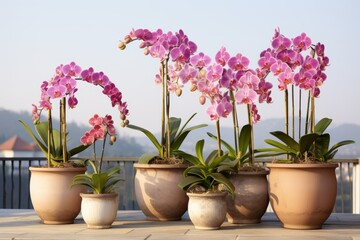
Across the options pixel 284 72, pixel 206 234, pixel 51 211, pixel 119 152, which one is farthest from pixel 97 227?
→ pixel 119 152

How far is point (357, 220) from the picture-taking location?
4.98 meters

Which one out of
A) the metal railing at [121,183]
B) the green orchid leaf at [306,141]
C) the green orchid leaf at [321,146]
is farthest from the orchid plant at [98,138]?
the metal railing at [121,183]

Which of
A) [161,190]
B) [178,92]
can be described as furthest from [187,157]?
[178,92]

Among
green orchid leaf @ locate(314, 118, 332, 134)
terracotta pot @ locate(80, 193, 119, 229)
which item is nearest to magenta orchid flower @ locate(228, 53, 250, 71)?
green orchid leaf @ locate(314, 118, 332, 134)

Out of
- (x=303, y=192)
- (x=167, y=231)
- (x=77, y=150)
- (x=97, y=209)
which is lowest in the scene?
(x=167, y=231)

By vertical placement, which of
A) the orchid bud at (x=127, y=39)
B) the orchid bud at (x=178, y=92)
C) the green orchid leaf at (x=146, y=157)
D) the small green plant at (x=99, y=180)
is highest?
the orchid bud at (x=127, y=39)

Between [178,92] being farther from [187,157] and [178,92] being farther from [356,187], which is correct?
[356,187]

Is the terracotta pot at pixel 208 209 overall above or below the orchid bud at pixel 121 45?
below

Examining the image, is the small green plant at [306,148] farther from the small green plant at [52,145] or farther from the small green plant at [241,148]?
the small green plant at [52,145]

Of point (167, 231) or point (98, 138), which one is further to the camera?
point (98, 138)

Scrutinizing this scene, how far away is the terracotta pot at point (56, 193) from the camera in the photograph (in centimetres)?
462

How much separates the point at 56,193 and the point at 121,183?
3.10 metres

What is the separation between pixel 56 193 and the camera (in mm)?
4617

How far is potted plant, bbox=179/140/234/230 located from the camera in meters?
4.24
